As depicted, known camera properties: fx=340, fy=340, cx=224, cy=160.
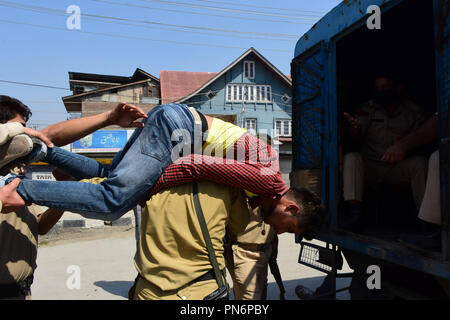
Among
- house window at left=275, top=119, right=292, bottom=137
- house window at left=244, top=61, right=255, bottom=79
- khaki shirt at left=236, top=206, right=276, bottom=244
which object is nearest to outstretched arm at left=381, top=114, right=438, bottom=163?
khaki shirt at left=236, top=206, right=276, bottom=244

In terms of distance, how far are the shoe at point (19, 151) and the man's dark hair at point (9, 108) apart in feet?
1.96

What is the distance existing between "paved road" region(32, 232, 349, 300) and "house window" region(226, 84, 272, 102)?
55.9 ft

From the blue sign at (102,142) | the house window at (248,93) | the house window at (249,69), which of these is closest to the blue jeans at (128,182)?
the blue sign at (102,142)

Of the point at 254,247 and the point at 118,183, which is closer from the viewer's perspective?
the point at 118,183

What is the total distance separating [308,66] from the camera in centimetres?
399

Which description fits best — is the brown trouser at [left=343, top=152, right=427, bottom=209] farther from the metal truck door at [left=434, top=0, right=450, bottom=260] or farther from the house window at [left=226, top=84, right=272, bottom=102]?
the house window at [left=226, top=84, right=272, bottom=102]

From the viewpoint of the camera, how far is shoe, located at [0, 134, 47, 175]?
1.45m

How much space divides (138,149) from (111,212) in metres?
0.31

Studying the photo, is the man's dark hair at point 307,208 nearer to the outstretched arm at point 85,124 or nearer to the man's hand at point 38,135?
the outstretched arm at point 85,124

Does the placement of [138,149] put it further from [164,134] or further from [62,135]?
[62,135]

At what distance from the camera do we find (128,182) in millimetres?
1506

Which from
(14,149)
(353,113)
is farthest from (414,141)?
(14,149)

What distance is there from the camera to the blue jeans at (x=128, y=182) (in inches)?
59.5

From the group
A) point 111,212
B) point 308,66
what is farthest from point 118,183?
point 308,66
